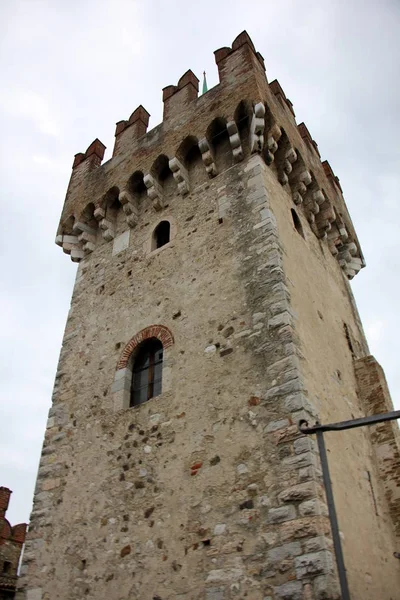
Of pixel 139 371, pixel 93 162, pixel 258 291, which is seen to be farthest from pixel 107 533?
pixel 93 162

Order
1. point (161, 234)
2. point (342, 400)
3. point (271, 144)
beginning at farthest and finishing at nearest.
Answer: point (161, 234) → point (271, 144) → point (342, 400)

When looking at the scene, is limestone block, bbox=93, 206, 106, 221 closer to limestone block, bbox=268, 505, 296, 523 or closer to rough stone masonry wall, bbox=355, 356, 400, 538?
rough stone masonry wall, bbox=355, 356, 400, 538

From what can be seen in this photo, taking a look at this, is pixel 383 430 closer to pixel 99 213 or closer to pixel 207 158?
pixel 207 158

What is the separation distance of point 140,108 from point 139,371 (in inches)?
268

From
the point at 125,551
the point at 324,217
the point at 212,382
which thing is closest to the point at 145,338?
the point at 212,382

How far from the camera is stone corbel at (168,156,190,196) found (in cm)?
957

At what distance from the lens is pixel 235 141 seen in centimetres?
899

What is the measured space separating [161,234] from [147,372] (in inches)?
117

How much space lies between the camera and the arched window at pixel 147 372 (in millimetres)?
7719

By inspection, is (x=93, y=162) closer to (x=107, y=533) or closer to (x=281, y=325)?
(x=281, y=325)

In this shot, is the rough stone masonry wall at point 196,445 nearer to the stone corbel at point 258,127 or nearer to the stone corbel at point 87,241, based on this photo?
the stone corbel at point 258,127

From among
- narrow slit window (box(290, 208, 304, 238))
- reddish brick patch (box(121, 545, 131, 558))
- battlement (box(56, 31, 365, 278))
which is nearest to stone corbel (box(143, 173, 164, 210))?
battlement (box(56, 31, 365, 278))

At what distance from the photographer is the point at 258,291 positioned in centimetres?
716

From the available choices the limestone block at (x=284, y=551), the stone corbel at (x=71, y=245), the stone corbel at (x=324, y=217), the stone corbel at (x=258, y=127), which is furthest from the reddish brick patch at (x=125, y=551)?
the stone corbel at (x=324, y=217)
